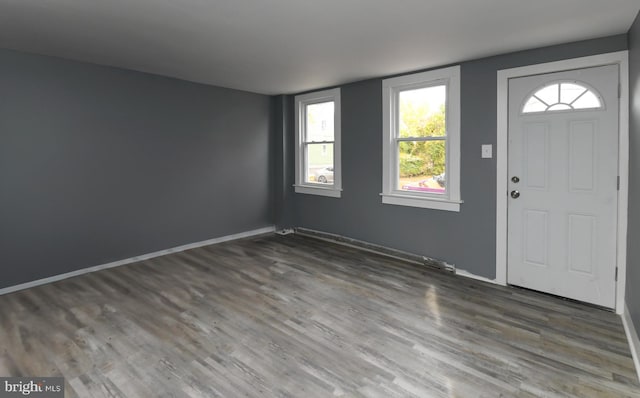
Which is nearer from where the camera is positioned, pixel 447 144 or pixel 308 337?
pixel 308 337

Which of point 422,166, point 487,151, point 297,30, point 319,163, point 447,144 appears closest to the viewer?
point 297,30

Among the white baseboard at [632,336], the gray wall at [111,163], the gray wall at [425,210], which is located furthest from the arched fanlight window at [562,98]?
the gray wall at [111,163]

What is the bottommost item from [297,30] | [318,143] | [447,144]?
[447,144]

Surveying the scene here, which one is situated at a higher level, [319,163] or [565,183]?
[319,163]

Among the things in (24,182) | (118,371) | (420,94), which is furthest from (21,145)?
(420,94)

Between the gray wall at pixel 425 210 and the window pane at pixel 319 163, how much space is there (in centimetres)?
32

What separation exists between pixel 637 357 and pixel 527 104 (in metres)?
2.20

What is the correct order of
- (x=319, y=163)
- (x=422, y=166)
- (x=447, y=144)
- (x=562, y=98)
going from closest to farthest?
(x=562, y=98) < (x=447, y=144) < (x=422, y=166) < (x=319, y=163)

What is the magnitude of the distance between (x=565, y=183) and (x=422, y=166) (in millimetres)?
1489

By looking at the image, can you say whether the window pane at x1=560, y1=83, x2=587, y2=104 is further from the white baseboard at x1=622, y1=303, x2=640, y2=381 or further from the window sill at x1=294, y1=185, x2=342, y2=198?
the window sill at x1=294, y1=185, x2=342, y2=198

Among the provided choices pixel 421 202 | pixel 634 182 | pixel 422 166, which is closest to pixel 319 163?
pixel 422 166

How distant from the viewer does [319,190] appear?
18.1ft

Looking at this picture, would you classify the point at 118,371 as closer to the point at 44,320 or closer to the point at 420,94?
the point at 44,320

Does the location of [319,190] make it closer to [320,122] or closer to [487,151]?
[320,122]
